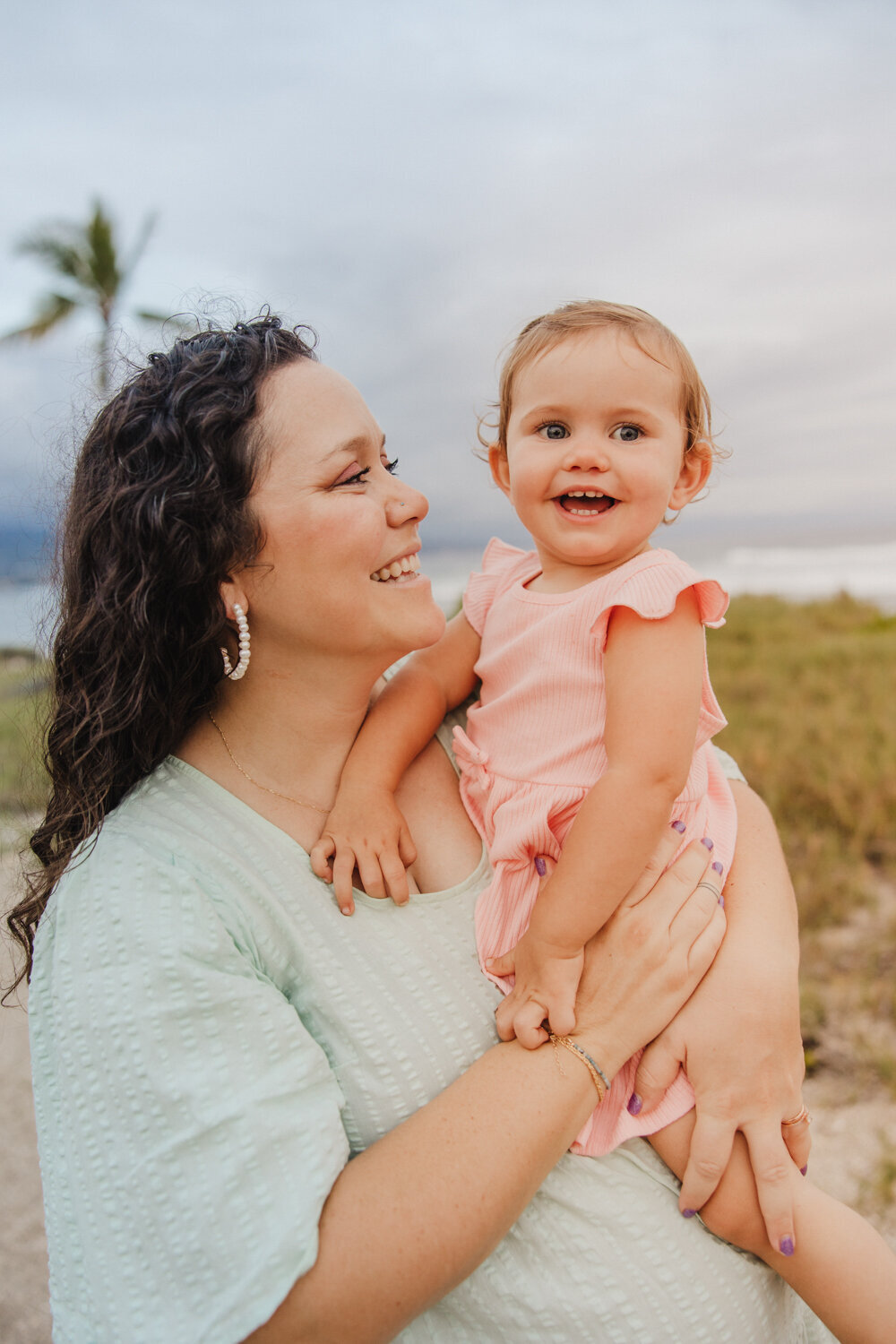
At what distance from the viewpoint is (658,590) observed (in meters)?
1.60

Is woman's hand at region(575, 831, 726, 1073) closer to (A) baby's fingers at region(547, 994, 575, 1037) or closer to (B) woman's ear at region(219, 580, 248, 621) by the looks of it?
(A) baby's fingers at region(547, 994, 575, 1037)

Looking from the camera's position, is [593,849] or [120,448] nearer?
[593,849]

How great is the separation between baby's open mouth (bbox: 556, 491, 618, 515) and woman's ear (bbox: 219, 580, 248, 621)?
651mm

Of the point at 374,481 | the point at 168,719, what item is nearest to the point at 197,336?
the point at 374,481

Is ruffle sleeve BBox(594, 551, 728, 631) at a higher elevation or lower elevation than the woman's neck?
higher

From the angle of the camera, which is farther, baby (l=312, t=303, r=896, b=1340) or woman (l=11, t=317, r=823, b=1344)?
baby (l=312, t=303, r=896, b=1340)

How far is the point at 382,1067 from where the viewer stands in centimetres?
146

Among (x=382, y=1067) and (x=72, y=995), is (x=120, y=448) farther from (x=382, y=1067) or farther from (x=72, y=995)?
(x=382, y=1067)

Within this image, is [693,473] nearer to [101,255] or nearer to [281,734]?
[281,734]

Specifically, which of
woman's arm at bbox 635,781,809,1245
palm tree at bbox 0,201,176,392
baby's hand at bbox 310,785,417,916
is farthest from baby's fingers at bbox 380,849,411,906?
palm tree at bbox 0,201,176,392

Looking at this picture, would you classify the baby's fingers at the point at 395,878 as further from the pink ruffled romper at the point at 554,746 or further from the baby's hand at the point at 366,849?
the pink ruffled romper at the point at 554,746

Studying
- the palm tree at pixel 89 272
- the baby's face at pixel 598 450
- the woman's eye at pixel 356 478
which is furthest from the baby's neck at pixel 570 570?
the palm tree at pixel 89 272

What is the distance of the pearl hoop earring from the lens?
174cm

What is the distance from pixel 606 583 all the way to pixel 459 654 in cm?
50
